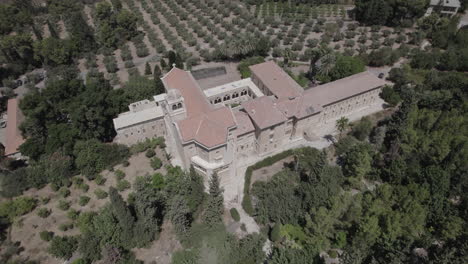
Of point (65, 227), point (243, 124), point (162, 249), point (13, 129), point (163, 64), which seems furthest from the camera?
point (163, 64)

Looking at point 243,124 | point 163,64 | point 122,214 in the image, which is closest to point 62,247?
point 122,214

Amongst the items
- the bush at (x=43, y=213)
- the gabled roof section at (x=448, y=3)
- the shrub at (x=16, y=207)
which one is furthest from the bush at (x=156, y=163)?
the gabled roof section at (x=448, y=3)

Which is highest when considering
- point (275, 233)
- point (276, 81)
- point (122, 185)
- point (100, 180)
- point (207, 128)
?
point (207, 128)

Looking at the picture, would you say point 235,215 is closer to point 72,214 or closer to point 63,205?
point 72,214

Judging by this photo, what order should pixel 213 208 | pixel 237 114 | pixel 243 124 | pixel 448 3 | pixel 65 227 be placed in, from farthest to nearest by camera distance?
1. pixel 448 3
2. pixel 237 114
3. pixel 243 124
4. pixel 65 227
5. pixel 213 208

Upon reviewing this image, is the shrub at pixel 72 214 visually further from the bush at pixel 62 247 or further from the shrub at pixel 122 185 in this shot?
the shrub at pixel 122 185

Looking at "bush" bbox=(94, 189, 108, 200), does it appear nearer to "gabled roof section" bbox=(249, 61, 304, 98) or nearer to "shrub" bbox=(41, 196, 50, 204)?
"shrub" bbox=(41, 196, 50, 204)

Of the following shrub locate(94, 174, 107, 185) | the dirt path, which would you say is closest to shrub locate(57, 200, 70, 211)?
shrub locate(94, 174, 107, 185)

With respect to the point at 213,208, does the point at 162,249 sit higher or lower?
lower
